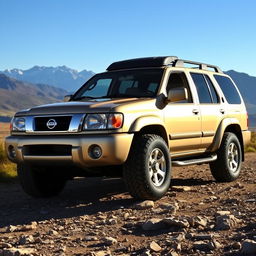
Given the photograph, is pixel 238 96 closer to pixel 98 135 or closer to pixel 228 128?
pixel 228 128

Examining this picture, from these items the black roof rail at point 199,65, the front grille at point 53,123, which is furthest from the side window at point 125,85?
the front grille at point 53,123

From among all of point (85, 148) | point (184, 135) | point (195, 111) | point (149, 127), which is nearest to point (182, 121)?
point (184, 135)

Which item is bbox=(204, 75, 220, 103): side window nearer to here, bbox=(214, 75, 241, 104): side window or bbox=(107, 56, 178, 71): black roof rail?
bbox=(214, 75, 241, 104): side window

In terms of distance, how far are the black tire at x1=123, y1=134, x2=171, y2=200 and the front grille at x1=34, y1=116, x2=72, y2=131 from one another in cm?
85

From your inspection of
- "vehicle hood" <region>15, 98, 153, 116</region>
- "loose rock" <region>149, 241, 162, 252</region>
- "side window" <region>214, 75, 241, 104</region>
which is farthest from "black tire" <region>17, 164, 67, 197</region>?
"side window" <region>214, 75, 241, 104</region>

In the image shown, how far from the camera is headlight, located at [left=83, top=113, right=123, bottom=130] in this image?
527 centimetres

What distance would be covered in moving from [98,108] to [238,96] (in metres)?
3.79

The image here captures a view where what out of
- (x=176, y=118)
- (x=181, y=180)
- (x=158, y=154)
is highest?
(x=176, y=118)

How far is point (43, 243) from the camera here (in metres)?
3.91

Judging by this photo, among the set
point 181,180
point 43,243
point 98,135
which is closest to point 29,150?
point 98,135

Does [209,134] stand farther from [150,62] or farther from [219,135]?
[150,62]

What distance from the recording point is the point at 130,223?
4.41 metres

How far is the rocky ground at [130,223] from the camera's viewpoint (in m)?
3.55

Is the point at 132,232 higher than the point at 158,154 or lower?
lower
